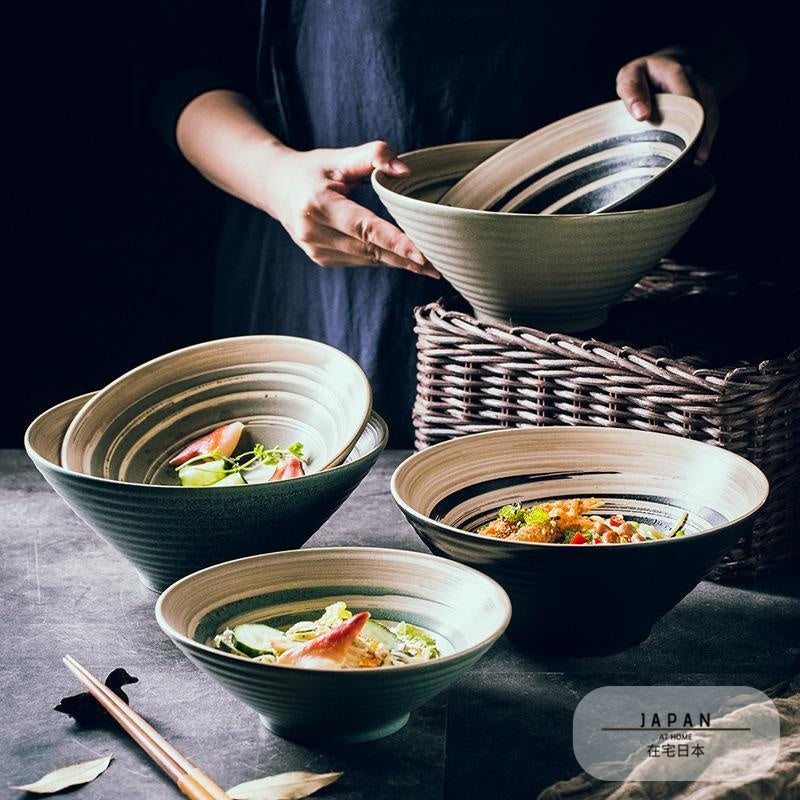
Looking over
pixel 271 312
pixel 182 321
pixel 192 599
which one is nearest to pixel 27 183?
pixel 182 321

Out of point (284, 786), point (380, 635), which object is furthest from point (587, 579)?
point (284, 786)

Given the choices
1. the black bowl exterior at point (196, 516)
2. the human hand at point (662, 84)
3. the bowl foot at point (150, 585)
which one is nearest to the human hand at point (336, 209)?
the human hand at point (662, 84)

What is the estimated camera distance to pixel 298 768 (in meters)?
0.93

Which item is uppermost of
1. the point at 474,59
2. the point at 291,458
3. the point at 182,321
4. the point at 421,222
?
the point at 474,59

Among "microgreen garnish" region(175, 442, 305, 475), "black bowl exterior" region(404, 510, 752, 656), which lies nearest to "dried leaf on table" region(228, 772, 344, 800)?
"black bowl exterior" region(404, 510, 752, 656)

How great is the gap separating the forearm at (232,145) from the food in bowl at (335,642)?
816 millimetres

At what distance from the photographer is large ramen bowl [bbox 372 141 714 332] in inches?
49.3

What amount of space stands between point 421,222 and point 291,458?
11.4 inches

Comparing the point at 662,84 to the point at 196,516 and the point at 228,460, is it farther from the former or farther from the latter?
the point at 196,516

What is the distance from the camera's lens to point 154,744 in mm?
928

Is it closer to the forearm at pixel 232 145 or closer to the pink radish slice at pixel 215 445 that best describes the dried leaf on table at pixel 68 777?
the pink radish slice at pixel 215 445

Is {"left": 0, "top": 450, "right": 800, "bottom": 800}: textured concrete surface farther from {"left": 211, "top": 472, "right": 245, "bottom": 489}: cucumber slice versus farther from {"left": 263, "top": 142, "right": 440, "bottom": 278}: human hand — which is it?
{"left": 263, "top": 142, "right": 440, "bottom": 278}: human hand

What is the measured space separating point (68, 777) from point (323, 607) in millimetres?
249

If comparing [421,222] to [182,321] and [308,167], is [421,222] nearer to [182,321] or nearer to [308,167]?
[308,167]
